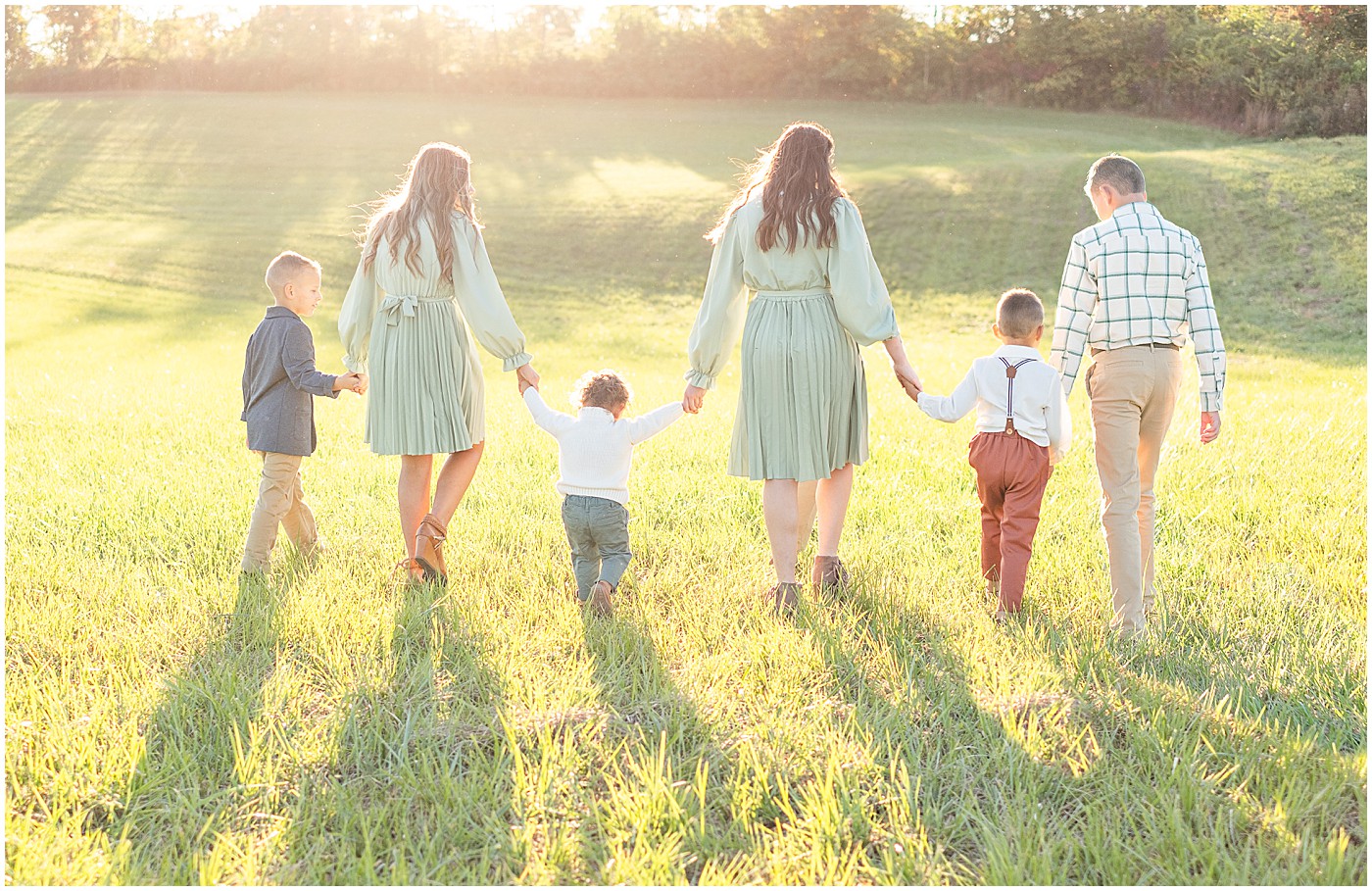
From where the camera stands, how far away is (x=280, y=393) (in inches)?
208

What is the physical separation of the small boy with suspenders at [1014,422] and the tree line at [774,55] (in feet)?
120

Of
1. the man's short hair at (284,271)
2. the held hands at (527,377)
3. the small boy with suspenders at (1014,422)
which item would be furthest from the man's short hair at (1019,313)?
the man's short hair at (284,271)

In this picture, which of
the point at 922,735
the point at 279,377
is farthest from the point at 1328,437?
the point at 279,377

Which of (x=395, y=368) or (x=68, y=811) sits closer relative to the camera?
(x=68, y=811)

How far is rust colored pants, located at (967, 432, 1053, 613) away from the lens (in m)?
4.69

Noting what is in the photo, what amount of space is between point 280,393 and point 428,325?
814 millimetres

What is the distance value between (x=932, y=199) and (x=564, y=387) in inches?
687

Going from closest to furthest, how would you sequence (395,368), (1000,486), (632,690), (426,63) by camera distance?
(632,690) < (1000,486) < (395,368) < (426,63)

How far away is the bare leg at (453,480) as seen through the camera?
5316 millimetres

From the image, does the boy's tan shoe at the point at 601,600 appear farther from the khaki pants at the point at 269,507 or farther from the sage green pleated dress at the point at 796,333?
the khaki pants at the point at 269,507

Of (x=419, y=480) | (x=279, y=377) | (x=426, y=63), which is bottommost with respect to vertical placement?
(x=419, y=480)

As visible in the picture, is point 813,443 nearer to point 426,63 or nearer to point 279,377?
point 279,377

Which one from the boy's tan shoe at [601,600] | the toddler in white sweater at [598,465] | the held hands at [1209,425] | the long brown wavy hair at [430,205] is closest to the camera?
the held hands at [1209,425]

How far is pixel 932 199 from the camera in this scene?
28.0 metres
